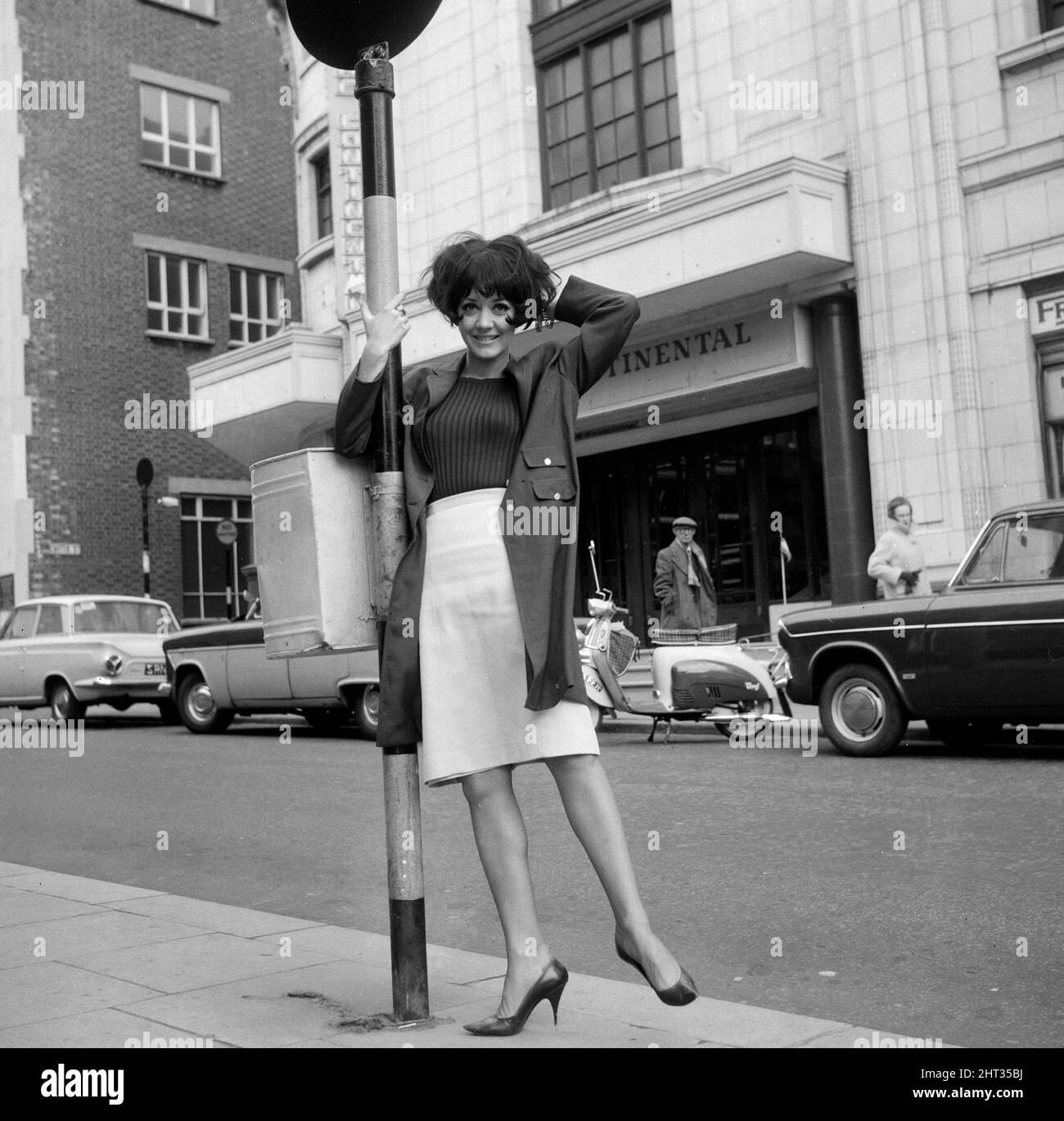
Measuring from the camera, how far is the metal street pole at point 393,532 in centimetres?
357

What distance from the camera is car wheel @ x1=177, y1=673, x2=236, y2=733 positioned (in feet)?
50.8

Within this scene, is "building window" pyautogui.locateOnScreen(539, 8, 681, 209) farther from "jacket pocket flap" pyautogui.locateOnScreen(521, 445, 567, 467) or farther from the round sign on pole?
"jacket pocket flap" pyautogui.locateOnScreen(521, 445, 567, 467)

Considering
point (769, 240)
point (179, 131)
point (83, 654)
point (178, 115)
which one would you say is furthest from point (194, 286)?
point (769, 240)

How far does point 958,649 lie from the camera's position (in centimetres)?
948

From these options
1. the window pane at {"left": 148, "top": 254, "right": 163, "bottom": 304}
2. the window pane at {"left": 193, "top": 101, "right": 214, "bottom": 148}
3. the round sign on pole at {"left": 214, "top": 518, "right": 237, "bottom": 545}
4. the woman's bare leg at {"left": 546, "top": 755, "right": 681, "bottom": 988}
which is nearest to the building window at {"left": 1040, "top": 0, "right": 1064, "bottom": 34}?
the woman's bare leg at {"left": 546, "top": 755, "right": 681, "bottom": 988}

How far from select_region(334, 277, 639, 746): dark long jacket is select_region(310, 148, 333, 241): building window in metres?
22.5

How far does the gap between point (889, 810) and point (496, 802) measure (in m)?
4.42

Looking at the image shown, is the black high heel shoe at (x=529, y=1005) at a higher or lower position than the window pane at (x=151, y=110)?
lower

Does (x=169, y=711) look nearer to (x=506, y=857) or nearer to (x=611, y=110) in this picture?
(x=611, y=110)

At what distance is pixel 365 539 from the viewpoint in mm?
3697

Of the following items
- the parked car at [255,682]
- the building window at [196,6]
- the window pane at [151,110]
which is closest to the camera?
the parked car at [255,682]

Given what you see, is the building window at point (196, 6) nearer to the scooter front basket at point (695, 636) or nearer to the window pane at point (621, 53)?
the window pane at point (621, 53)

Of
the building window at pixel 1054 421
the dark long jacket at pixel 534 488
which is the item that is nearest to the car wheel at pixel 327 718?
the building window at pixel 1054 421

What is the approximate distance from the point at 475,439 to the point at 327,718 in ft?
38.6
